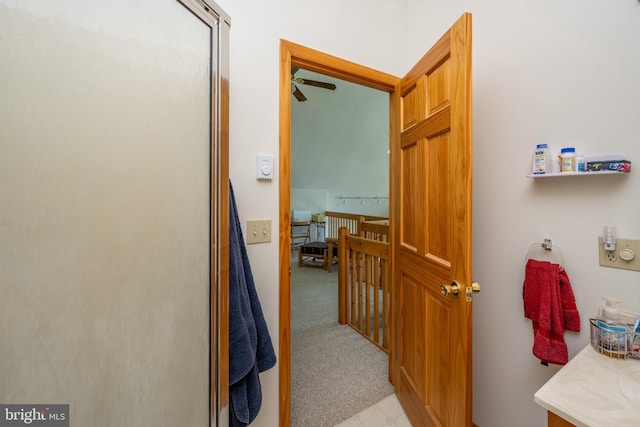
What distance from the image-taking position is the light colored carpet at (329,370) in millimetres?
1600

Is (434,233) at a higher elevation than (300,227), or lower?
higher

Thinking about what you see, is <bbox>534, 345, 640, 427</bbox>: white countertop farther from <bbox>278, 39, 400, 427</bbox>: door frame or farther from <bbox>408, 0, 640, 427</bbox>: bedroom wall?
<bbox>278, 39, 400, 427</bbox>: door frame

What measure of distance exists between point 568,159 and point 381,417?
165cm

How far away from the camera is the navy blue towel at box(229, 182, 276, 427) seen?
98cm

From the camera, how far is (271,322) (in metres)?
1.33

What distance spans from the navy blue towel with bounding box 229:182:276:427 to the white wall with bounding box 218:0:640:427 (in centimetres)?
20

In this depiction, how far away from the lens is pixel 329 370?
77.8 inches

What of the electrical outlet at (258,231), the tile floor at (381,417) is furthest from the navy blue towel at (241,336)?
the tile floor at (381,417)

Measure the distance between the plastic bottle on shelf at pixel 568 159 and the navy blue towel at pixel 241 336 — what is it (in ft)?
4.33

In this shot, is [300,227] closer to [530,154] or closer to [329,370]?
[329,370]

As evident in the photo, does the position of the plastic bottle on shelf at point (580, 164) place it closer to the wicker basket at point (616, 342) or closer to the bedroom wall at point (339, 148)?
the wicker basket at point (616, 342)

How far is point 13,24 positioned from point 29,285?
426 mm

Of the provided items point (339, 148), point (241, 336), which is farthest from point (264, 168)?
point (339, 148)

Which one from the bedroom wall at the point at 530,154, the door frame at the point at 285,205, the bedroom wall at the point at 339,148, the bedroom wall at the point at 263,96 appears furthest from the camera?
the bedroom wall at the point at 339,148
